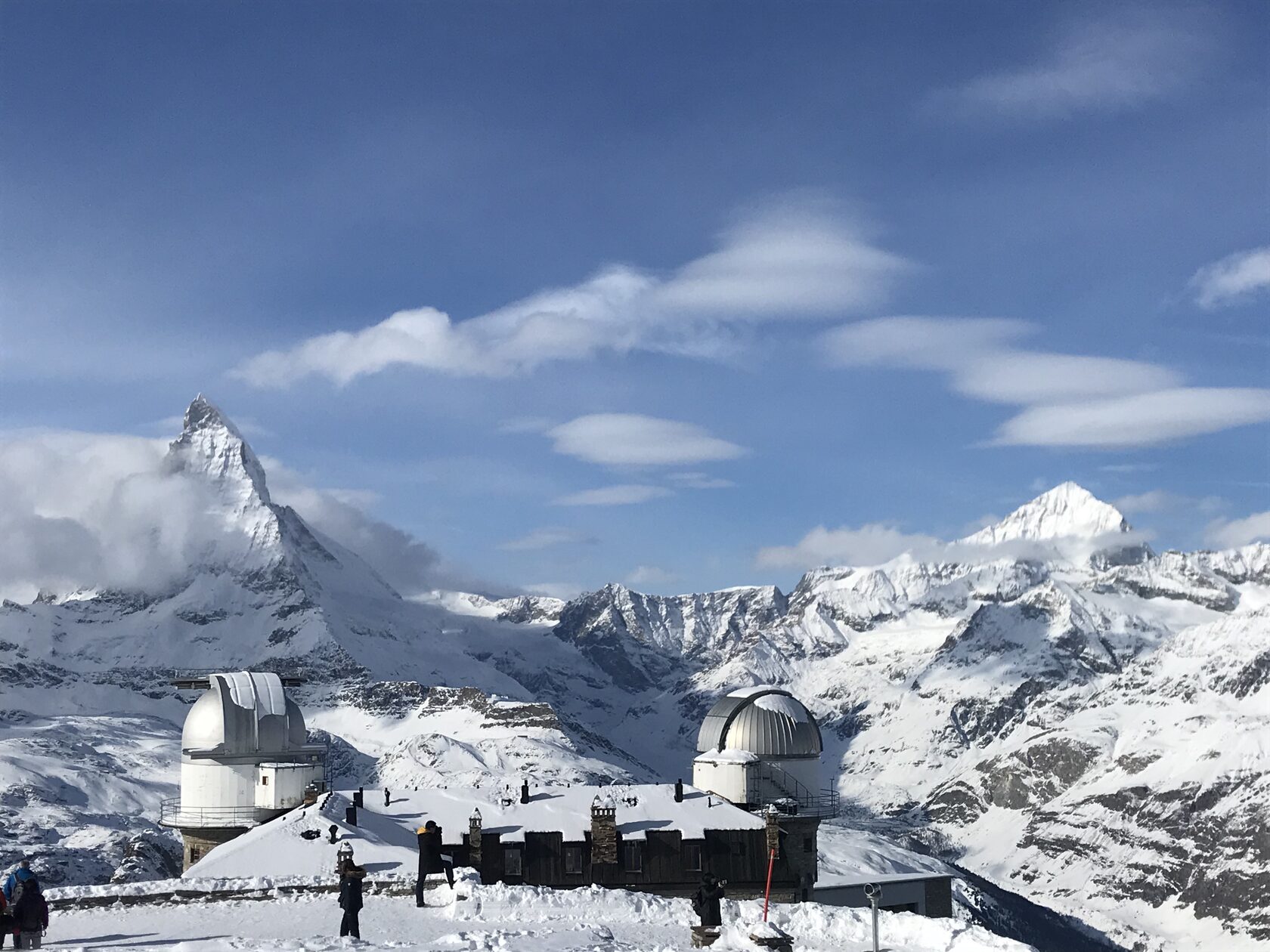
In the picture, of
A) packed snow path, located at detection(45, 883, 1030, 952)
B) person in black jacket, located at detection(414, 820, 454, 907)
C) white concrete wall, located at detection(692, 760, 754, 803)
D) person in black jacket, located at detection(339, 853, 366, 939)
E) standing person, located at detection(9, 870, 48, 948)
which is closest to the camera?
standing person, located at detection(9, 870, 48, 948)

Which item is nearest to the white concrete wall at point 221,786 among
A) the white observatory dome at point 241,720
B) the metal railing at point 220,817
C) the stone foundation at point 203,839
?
the metal railing at point 220,817

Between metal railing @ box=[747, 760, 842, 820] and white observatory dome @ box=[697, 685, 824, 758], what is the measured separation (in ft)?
3.25

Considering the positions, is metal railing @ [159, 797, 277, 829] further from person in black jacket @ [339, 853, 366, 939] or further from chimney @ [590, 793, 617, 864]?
person in black jacket @ [339, 853, 366, 939]

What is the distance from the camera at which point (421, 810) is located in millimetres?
67312

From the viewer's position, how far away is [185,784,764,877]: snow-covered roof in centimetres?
5519

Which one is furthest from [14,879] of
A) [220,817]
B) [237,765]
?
[237,765]

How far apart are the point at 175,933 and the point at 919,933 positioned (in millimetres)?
18518

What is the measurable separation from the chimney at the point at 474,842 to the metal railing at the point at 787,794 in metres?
16.5

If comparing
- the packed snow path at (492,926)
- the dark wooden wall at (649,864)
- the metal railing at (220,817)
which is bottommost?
the dark wooden wall at (649,864)

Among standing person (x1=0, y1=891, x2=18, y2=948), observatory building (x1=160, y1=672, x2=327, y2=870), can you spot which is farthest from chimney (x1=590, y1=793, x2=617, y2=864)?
standing person (x1=0, y1=891, x2=18, y2=948)

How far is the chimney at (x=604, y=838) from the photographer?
6494 centimetres

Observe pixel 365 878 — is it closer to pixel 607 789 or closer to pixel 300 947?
pixel 300 947

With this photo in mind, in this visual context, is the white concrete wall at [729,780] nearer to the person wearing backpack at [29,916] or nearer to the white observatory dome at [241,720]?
the white observatory dome at [241,720]

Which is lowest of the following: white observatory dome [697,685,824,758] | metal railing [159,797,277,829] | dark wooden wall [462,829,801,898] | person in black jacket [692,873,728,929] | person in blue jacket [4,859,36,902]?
dark wooden wall [462,829,801,898]
